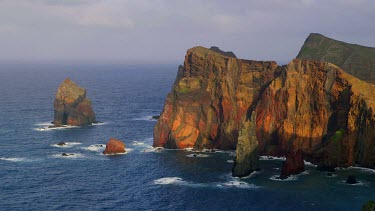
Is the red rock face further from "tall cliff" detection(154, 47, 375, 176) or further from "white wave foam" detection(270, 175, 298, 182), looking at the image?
"white wave foam" detection(270, 175, 298, 182)

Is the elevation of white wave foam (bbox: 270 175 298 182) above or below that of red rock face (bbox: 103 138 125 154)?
below

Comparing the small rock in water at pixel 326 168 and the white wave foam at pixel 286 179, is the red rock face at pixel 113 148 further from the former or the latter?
the small rock in water at pixel 326 168

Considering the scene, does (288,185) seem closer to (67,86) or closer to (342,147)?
(342,147)

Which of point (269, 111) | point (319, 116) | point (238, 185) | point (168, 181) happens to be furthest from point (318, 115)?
point (168, 181)

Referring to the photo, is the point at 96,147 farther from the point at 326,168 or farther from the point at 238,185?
the point at 326,168

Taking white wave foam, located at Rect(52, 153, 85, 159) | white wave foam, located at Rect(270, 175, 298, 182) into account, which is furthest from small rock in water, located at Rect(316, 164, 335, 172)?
white wave foam, located at Rect(52, 153, 85, 159)

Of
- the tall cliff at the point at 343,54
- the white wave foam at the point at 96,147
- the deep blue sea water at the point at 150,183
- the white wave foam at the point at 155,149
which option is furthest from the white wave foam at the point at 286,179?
the white wave foam at the point at 96,147
